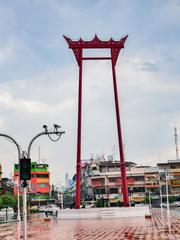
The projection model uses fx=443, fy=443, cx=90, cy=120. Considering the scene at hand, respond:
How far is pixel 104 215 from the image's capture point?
5394 cm

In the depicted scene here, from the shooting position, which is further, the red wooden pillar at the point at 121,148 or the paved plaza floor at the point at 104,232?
the red wooden pillar at the point at 121,148

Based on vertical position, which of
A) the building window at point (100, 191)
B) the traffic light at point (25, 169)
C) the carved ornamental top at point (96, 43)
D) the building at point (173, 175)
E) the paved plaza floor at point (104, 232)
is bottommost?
the paved plaza floor at point (104, 232)

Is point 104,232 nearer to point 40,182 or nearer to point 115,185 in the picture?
point 115,185

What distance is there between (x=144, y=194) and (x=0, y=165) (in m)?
38.0

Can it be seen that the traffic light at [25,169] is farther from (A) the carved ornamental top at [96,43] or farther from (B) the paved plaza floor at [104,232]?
(A) the carved ornamental top at [96,43]

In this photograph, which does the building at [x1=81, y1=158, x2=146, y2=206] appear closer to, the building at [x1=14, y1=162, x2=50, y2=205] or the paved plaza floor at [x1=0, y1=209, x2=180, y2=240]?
the building at [x1=14, y1=162, x2=50, y2=205]

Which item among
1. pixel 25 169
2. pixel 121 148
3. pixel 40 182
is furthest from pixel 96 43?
pixel 40 182

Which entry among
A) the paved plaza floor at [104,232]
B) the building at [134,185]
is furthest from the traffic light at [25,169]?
the building at [134,185]

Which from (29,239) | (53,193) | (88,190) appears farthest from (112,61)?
(53,193)

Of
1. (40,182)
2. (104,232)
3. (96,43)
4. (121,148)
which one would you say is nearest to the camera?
(104,232)

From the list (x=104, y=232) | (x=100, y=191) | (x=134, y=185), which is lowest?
(x=104, y=232)

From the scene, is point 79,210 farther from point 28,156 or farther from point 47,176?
point 47,176

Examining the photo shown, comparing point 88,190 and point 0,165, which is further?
point 88,190

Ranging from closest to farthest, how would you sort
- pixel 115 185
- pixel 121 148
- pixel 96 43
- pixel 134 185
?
pixel 121 148
pixel 96 43
pixel 115 185
pixel 134 185
